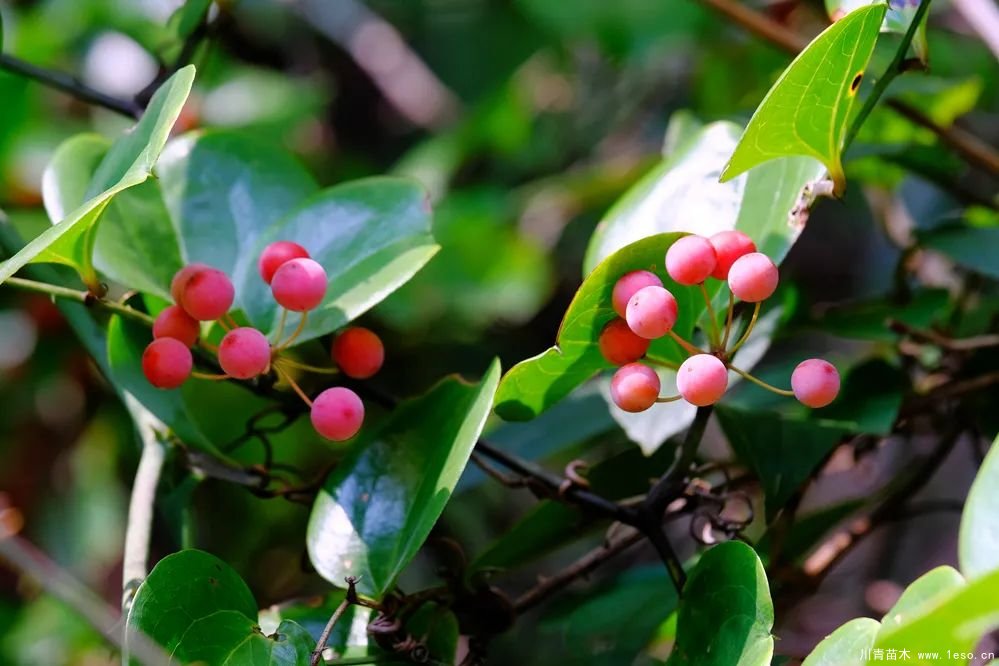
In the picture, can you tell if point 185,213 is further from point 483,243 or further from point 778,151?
point 483,243

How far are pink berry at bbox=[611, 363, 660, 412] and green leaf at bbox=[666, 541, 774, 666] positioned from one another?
8 centimetres

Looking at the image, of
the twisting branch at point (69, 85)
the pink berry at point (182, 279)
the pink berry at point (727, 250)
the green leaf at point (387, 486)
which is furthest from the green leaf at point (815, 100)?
the twisting branch at point (69, 85)

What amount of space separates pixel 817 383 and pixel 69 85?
0.54 m

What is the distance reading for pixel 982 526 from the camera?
0.36 meters

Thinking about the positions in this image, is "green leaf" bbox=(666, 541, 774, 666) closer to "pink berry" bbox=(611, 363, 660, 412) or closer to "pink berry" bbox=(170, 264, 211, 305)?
"pink berry" bbox=(611, 363, 660, 412)

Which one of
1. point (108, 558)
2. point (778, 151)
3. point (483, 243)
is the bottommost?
point (108, 558)

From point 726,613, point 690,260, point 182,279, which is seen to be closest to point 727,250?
point 690,260

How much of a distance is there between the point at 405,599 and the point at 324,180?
103 centimetres

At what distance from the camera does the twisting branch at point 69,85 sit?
0.72 metres

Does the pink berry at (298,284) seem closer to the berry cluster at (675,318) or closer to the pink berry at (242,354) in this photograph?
the pink berry at (242,354)

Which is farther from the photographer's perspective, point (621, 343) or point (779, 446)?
point (779, 446)

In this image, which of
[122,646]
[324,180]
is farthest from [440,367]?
[122,646]

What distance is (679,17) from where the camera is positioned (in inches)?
50.9

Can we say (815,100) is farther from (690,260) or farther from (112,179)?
(112,179)
